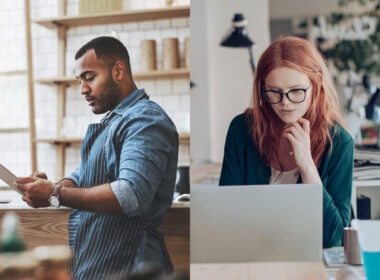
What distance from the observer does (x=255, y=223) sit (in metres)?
2.45

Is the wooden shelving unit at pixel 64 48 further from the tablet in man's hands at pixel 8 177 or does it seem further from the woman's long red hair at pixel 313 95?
the woman's long red hair at pixel 313 95

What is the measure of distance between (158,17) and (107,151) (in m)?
0.63

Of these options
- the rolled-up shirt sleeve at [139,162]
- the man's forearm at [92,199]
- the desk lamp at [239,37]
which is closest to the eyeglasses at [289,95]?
the desk lamp at [239,37]

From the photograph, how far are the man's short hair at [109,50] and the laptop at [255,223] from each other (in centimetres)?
64

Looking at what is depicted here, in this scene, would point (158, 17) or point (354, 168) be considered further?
point (158, 17)

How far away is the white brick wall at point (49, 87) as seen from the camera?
257 centimetres

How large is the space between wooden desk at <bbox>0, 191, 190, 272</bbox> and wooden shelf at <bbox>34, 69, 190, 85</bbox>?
1.70 ft

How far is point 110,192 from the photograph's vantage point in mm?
2502

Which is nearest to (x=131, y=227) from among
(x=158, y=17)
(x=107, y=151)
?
(x=107, y=151)

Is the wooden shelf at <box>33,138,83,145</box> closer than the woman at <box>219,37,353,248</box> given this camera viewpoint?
No

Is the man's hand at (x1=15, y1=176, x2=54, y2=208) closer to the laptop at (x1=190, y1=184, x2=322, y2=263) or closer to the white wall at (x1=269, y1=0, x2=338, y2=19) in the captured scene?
the laptop at (x1=190, y1=184, x2=322, y2=263)

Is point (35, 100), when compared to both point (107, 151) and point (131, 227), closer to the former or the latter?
point (107, 151)

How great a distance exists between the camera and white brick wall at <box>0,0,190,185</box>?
2.57m

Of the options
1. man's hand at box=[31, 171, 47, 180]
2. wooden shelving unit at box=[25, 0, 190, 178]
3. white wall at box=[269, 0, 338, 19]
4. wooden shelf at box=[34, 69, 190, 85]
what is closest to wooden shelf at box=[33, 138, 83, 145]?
wooden shelving unit at box=[25, 0, 190, 178]
